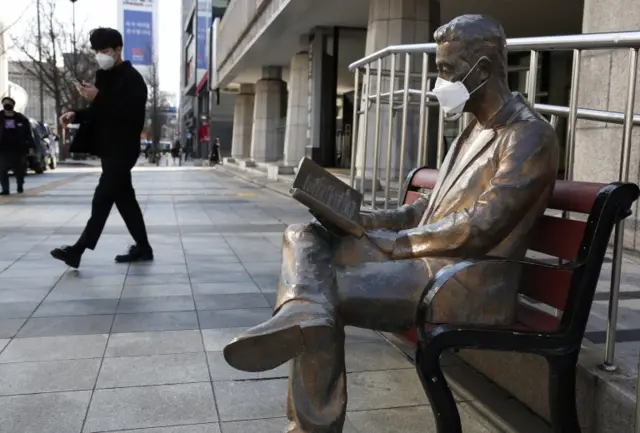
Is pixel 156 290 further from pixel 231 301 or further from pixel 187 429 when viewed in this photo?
pixel 187 429

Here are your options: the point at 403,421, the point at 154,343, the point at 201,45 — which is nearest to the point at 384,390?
the point at 403,421

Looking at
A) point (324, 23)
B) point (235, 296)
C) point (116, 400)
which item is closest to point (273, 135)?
point (324, 23)

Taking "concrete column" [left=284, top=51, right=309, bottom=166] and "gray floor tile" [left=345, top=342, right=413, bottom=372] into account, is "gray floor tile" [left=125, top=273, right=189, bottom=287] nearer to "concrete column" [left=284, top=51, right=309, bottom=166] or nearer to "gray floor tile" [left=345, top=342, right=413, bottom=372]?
"gray floor tile" [left=345, top=342, right=413, bottom=372]

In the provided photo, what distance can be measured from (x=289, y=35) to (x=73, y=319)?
55.2 ft

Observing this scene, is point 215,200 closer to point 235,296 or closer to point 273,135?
point 235,296

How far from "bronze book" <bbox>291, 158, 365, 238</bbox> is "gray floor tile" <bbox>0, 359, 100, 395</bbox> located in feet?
5.27

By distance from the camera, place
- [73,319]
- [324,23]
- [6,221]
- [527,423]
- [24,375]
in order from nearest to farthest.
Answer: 1. [527,423]
2. [24,375]
3. [73,319]
4. [6,221]
5. [324,23]

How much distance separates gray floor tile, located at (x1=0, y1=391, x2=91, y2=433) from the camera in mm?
2537

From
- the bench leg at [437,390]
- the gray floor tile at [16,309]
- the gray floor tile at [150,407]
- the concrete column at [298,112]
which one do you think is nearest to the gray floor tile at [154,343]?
the gray floor tile at [150,407]

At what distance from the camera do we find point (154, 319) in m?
4.07

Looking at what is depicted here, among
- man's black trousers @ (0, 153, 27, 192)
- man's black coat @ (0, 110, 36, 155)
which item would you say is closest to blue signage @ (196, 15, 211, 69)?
man's black coat @ (0, 110, 36, 155)

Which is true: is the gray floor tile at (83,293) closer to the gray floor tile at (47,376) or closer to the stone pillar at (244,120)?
the gray floor tile at (47,376)

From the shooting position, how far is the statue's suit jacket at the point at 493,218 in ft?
6.63

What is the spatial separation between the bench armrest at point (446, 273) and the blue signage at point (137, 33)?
232 ft
